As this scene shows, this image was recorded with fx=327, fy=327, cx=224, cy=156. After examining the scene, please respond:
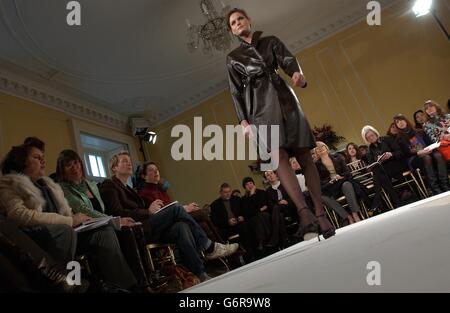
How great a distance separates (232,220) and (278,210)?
58 cm

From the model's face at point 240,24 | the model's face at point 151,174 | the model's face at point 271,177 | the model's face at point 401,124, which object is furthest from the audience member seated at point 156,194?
the model's face at point 401,124

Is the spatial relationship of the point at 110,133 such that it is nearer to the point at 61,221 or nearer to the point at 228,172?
the point at 228,172

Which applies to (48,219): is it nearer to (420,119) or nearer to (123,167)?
(123,167)

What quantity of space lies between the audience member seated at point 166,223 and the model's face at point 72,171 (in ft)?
0.77

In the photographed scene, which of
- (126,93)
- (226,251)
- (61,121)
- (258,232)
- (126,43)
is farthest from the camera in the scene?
(126,93)

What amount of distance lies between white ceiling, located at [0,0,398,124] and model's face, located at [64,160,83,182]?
9.10ft

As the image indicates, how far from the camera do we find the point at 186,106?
7.04 m

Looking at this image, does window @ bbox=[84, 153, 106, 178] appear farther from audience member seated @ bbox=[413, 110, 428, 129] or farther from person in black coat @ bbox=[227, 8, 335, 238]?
audience member seated @ bbox=[413, 110, 428, 129]

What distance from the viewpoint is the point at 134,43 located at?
5.12m

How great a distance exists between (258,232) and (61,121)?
3.85 metres

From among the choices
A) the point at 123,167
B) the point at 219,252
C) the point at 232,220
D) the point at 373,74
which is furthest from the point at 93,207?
the point at 373,74

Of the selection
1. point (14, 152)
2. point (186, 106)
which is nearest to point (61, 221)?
point (14, 152)

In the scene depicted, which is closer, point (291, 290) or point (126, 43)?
point (291, 290)

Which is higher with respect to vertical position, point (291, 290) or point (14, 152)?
point (14, 152)
